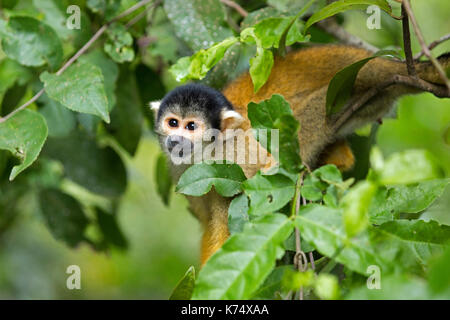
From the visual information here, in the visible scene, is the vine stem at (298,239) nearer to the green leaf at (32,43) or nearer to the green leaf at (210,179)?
the green leaf at (210,179)

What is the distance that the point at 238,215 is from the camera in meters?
1.81

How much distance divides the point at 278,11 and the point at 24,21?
131cm

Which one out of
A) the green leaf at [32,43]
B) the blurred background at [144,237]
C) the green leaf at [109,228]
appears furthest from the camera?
the blurred background at [144,237]

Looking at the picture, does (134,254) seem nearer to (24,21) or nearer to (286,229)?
(24,21)

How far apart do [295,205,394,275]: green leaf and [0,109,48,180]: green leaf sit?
3.90ft

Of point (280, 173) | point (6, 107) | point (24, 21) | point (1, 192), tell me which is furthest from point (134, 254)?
point (280, 173)

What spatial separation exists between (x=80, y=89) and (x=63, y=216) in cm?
138

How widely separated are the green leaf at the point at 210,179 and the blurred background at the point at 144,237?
6.68ft

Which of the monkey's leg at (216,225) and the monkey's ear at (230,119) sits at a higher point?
the monkey's ear at (230,119)

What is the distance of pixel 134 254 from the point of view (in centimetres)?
713

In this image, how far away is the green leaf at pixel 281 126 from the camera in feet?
4.98

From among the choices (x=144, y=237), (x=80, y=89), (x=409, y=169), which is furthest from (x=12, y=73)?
(x=144, y=237)

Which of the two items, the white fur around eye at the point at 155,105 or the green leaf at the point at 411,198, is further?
the white fur around eye at the point at 155,105

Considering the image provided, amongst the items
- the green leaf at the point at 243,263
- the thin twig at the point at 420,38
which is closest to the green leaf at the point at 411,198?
the thin twig at the point at 420,38
